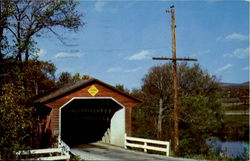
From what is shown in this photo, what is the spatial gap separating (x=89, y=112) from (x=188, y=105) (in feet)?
34.1

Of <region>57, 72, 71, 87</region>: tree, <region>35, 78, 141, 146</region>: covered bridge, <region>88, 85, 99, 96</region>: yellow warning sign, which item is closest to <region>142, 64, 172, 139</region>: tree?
<region>35, 78, 141, 146</region>: covered bridge

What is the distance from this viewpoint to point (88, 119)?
24.3 metres

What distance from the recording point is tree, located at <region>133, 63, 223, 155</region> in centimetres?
2752

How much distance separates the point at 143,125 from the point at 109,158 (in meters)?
18.9

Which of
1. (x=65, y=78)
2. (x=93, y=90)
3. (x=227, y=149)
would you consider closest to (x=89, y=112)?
(x=93, y=90)

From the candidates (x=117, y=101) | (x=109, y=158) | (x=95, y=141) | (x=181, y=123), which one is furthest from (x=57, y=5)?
(x=181, y=123)

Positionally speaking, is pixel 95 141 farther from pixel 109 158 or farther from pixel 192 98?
→ pixel 192 98

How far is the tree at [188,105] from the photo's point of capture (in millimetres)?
27516

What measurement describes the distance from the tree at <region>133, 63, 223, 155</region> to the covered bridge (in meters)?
4.69

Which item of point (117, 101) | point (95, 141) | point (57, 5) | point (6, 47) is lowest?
point (95, 141)

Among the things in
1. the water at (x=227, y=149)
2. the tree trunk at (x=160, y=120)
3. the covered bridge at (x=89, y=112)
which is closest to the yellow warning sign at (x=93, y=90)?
the covered bridge at (x=89, y=112)

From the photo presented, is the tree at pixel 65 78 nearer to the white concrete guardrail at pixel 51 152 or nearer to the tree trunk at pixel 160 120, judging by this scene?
the tree trunk at pixel 160 120

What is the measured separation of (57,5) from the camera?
22266 millimetres

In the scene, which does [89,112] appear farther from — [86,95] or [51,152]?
[51,152]
